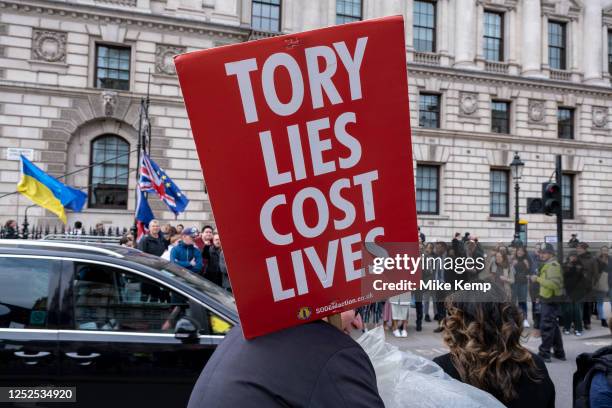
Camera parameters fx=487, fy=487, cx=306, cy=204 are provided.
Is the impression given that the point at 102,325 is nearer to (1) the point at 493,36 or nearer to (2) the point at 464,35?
(2) the point at 464,35

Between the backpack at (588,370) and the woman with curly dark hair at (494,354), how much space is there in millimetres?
151

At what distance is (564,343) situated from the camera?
10.4m

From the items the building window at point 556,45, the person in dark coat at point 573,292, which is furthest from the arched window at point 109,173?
the building window at point 556,45

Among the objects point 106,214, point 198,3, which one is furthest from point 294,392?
point 198,3

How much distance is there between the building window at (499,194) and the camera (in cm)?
2583

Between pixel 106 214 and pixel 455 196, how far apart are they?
16.4 meters

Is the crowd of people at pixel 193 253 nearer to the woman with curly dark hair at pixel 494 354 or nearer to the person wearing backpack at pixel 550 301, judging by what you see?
the person wearing backpack at pixel 550 301

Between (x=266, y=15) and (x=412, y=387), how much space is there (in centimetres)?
Result: 2344

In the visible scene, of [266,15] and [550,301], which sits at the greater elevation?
[266,15]

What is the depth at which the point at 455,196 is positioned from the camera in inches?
970

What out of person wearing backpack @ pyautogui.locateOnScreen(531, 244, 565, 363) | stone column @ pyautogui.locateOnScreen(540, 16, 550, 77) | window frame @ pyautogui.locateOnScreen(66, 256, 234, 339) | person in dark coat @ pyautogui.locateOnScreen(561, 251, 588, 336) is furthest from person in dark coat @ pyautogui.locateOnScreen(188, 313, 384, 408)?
stone column @ pyautogui.locateOnScreen(540, 16, 550, 77)

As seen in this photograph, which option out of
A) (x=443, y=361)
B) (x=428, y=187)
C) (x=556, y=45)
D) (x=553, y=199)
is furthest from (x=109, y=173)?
(x=556, y=45)

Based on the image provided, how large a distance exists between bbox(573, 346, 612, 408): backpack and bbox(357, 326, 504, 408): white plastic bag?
36.5 inches

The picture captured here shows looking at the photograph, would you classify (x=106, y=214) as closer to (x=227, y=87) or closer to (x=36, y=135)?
(x=36, y=135)
